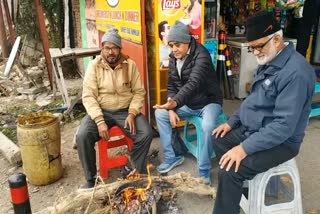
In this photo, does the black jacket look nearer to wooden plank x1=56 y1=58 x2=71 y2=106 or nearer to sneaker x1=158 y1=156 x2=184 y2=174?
sneaker x1=158 y1=156 x2=184 y2=174

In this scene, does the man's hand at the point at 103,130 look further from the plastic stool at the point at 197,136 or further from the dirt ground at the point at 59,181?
the plastic stool at the point at 197,136

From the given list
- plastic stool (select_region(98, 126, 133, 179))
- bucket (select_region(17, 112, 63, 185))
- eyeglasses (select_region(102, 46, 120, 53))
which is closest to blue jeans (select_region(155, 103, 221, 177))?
plastic stool (select_region(98, 126, 133, 179))

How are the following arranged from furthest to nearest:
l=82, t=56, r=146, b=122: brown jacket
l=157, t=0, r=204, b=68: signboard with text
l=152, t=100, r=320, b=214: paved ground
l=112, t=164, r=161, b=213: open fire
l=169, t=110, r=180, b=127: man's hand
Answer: l=157, t=0, r=204, b=68: signboard with text, l=82, t=56, r=146, b=122: brown jacket, l=169, t=110, r=180, b=127: man's hand, l=152, t=100, r=320, b=214: paved ground, l=112, t=164, r=161, b=213: open fire

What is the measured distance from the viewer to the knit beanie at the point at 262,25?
7.35 feet

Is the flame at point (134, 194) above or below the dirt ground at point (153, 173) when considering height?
above

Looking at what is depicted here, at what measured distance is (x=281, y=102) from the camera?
214cm

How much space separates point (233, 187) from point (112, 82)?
5.75 ft

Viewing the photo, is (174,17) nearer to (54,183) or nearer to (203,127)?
(203,127)

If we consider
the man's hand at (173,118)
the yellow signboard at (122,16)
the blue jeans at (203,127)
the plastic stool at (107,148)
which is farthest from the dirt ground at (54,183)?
the yellow signboard at (122,16)

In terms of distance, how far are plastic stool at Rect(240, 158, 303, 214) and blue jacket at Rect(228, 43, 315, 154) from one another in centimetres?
21

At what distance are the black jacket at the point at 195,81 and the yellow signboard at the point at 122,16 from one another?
0.89 m

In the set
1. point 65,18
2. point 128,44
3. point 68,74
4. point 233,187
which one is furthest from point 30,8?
point 233,187

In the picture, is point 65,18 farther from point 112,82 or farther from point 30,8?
point 112,82

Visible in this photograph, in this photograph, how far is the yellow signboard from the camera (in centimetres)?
404
